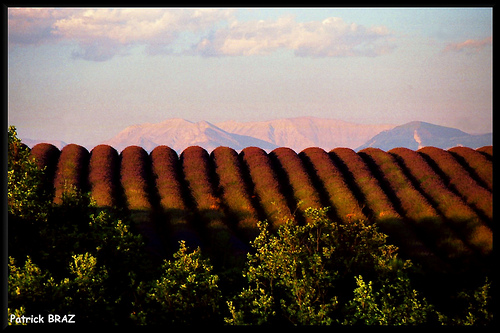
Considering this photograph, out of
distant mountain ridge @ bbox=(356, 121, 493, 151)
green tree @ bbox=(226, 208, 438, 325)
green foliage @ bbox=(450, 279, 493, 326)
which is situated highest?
distant mountain ridge @ bbox=(356, 121, 493, 151)

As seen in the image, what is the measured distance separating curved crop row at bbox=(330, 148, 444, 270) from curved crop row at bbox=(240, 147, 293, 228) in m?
10.6

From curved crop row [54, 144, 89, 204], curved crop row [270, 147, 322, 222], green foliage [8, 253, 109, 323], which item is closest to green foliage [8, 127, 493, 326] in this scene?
green foliage [8, 253, 109, 323]

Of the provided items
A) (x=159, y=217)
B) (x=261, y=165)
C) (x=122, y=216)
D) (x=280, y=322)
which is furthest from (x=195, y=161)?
(x=280, y=322)

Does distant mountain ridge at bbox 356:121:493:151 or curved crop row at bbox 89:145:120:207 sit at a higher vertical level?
distant mountain ridge at bbox 356:121:493:151

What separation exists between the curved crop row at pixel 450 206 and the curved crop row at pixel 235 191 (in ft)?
68.5

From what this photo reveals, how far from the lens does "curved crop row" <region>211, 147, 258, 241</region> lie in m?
53.5

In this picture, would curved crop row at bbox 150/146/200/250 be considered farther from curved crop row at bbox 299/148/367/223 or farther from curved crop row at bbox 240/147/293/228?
curved crop row at bbox 299/148/367/223

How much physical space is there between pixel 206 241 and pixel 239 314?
3052 centimetres

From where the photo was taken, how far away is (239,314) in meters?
19.2

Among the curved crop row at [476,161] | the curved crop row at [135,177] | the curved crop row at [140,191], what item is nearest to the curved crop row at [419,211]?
the curved crop row at [476,161]

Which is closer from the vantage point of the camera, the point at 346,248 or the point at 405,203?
the point at 346,248

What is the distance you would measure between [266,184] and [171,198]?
13446mm

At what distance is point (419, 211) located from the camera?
171 feet
